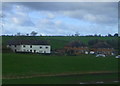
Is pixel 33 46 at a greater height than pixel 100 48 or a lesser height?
greater

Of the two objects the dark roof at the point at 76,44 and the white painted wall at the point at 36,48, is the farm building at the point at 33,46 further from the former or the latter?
the dark roof at the point at 76,44

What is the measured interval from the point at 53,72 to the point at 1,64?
712cm

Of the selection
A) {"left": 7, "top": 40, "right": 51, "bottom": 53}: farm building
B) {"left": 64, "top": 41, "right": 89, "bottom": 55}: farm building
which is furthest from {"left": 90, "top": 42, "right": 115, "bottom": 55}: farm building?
{"left": 7, "top": 40, "right": 51, "bottom": 53}: farm building

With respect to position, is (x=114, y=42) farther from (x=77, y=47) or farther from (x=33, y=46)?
(x=33, y=46)

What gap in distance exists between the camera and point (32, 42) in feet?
273

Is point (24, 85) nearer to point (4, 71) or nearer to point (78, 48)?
point (4, 71)

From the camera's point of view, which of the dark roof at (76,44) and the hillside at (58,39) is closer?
the hillside at (58,39)

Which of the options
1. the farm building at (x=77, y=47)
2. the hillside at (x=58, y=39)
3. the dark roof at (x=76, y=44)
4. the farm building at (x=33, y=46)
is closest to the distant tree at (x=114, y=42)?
the hillside at (x=58, y=39)

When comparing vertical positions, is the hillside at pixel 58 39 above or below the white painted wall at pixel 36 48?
above

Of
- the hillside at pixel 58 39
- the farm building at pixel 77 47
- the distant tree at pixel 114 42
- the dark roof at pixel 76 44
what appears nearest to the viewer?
the distant tree at pixel 114 42

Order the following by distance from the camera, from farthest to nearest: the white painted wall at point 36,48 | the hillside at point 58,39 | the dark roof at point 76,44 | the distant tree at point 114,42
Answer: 1. the dark roof at point 76,44
2. the hillside at point 58,39
3. the white painted wall at point 36,48
4. the distant tree at point 114,42

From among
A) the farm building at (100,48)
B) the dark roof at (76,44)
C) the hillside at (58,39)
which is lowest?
the farm building at (100,48)

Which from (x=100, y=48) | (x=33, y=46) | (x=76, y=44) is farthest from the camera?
(x=76, y=44)

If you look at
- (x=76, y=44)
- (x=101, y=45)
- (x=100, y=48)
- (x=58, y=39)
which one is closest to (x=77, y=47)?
(x=76, y=44)
